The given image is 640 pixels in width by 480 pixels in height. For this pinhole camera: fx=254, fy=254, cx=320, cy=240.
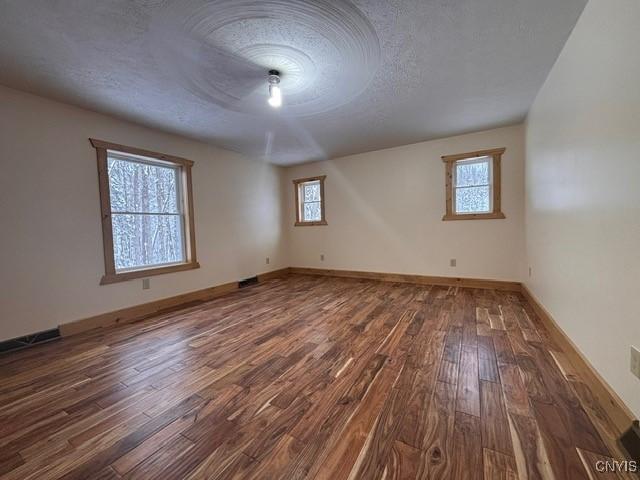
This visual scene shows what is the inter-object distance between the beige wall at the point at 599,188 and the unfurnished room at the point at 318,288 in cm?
2

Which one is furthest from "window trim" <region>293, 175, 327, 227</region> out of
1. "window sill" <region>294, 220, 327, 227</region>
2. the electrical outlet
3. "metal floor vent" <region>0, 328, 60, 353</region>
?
the electrical outlet

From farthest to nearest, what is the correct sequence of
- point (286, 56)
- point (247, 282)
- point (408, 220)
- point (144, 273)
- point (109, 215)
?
1. point (247, 282)
2. point (408, 220)
3. point (144, 273)
4. point (109, 215)
5. point (286, 56)

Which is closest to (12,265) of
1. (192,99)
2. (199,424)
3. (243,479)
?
(192,99)

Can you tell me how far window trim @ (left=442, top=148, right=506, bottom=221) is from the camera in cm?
374

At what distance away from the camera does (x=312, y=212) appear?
5602 mm

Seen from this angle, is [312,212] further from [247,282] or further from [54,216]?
[54,216]

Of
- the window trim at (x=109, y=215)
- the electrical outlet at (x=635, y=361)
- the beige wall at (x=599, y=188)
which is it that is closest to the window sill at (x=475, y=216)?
the beige wall at (x=599, y=188)

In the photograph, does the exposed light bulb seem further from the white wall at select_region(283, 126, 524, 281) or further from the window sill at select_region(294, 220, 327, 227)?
the window sill at select_region(294, 220, 327, 227)

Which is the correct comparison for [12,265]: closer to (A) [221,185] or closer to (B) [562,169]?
(A) [221,185]

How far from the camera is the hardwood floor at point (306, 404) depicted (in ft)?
3.56

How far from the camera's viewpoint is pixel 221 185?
4297 mm

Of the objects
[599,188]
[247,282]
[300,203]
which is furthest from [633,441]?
[300,203]

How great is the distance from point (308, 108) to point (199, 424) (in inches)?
117

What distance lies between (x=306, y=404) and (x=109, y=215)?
10.0 feet
